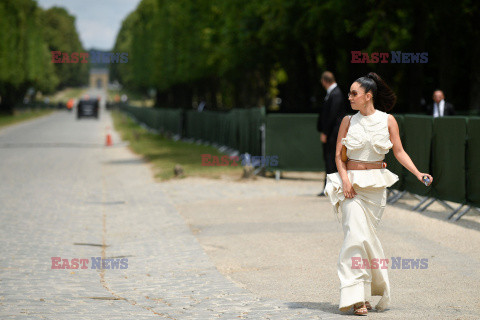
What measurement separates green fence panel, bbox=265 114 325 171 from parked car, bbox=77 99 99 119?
67371 millimetres

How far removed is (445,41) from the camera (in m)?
27.3

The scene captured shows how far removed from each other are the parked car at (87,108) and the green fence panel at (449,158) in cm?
7441

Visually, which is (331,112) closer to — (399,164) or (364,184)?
(399,164)

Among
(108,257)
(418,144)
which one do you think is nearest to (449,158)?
(418,144)

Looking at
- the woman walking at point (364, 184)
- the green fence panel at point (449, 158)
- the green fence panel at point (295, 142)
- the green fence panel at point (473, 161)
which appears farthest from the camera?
the green fence panel at point (295, 142)

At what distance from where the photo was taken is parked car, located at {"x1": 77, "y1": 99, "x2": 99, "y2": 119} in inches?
3354

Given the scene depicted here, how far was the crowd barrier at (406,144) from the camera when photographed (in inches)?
469

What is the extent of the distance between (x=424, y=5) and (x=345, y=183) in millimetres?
17291

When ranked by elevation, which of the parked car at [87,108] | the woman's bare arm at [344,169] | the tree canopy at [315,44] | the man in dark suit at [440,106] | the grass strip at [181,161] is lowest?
the grass strip at [181,161]

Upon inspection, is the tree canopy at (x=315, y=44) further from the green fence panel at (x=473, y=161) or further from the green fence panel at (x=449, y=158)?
the green fence panel at (x=473, y=161)

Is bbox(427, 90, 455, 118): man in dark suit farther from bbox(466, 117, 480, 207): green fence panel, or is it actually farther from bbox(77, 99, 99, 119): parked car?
bbox(77, 99, 99, 119): parked car

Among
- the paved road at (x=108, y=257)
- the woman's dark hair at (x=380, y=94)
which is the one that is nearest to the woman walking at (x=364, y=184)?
the woman's dark hair at (x=380, y=94)

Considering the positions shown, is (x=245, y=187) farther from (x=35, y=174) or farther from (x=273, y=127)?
(x=35, y=174)

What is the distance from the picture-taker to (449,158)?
12.4 metres
